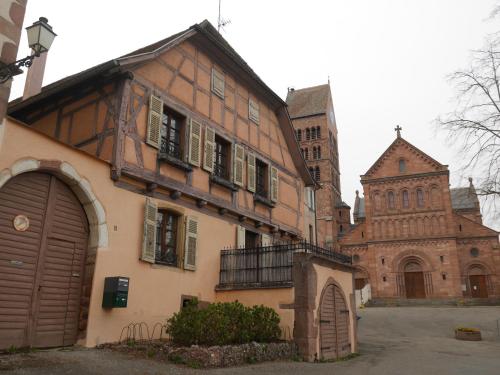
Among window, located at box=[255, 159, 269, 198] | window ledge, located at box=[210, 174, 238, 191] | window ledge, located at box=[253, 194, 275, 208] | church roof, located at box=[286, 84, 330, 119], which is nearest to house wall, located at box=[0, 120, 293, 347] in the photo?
window ledge, located at box=[210, 174, 238, 191]

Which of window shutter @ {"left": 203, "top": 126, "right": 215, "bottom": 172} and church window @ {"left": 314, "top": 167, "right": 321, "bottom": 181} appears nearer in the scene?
window shutter @ {"left": 203, "top": 126, "right": 215, "bottom": 172}

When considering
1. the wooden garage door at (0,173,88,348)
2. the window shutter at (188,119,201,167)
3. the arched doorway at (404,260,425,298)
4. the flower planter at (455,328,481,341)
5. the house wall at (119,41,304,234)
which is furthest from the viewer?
the arched doorway at (404,260,425,298)

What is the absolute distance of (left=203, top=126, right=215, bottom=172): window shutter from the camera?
44.7 feet

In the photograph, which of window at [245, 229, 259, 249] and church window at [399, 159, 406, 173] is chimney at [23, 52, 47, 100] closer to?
window at [245, 229, 259, 249]

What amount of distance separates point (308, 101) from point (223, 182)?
51963 millimetres

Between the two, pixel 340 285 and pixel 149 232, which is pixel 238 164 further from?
pixel 340 285

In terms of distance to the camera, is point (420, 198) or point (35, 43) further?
point (420, 198)

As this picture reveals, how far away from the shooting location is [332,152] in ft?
207

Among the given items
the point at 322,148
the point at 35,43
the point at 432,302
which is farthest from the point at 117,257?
the point at 322,148

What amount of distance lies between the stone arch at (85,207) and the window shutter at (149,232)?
3.54 ft

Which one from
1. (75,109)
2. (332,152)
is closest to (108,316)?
(75,109)

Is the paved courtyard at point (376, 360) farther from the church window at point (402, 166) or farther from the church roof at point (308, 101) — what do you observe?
the church roof at point (308, 101)

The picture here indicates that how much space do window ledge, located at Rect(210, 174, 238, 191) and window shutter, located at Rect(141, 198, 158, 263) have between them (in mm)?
2608

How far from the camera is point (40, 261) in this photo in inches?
357
